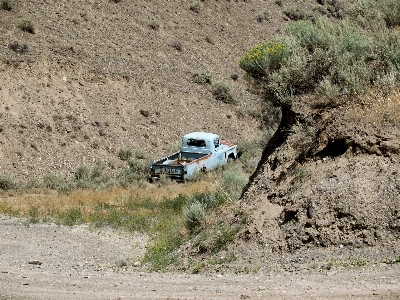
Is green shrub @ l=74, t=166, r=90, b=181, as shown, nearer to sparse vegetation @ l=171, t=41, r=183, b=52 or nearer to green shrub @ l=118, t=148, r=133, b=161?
green shrub @ l=118, t=148, r=133, b=161

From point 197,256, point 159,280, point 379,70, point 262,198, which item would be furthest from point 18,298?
point 379,70

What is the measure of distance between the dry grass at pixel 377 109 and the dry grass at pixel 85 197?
6.58m

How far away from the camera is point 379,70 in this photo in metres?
13.3

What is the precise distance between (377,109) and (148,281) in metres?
5.19

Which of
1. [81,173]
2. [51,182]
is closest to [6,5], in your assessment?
[81,173]

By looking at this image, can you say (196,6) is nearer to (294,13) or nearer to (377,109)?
(294,13)

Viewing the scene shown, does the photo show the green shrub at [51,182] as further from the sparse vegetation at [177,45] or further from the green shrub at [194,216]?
the sparse vegetation at [177,45]

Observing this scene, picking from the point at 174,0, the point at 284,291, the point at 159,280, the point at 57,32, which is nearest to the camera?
the point at 284,291

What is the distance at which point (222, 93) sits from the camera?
37.5 metres

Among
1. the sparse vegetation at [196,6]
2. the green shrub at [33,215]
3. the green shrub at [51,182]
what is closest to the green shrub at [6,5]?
the green shrub at [51,182]

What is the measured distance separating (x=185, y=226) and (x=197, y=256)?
2172 millimetres

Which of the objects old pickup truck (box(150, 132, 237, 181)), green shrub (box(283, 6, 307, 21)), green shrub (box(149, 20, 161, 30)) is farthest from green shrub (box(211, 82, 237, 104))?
green shrub (box(283, 6, 307, 21))

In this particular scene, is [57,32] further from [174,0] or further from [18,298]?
[18,298]

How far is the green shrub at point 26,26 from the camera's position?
1298 inches
